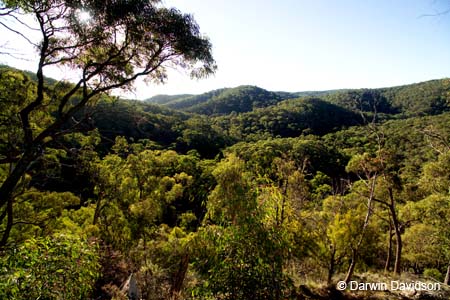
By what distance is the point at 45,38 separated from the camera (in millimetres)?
4992

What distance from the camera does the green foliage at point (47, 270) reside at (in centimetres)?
257

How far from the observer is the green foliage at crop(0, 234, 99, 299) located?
8.43ft

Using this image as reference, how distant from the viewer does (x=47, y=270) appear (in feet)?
9.39

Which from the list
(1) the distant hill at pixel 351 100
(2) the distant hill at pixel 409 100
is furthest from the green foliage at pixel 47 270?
(2) the distant hill at pixel 409 100

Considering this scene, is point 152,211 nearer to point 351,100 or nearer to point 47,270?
point 47,270

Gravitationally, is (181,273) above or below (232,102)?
below

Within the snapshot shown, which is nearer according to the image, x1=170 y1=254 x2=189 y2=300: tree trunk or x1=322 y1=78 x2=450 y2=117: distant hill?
x1=170 y1=254 x2=189 y2=300: tree trunk

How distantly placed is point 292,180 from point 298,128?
7682 cm

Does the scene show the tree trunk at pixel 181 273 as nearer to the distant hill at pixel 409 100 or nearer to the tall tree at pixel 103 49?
the tall tree at pixel 103 49

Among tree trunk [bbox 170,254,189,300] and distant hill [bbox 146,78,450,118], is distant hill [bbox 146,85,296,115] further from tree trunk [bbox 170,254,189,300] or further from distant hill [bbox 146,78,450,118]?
tree trunk [bbox 170,254,189,300]

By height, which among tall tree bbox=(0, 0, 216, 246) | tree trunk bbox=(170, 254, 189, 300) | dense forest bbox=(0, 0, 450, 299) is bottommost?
tree trunk bbox=(170, 254, 189, 300)

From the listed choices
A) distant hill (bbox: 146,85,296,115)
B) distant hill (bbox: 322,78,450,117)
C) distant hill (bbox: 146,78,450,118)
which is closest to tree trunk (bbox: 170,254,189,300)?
distant hill (bbox: 146,78,450,118)

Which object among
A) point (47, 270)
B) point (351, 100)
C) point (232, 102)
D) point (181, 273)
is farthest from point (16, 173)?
point (232, 102)

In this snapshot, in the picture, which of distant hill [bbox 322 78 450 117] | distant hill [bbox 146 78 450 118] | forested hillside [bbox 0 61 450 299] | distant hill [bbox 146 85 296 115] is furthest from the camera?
distant hill [bbox 146 85 296 115]
